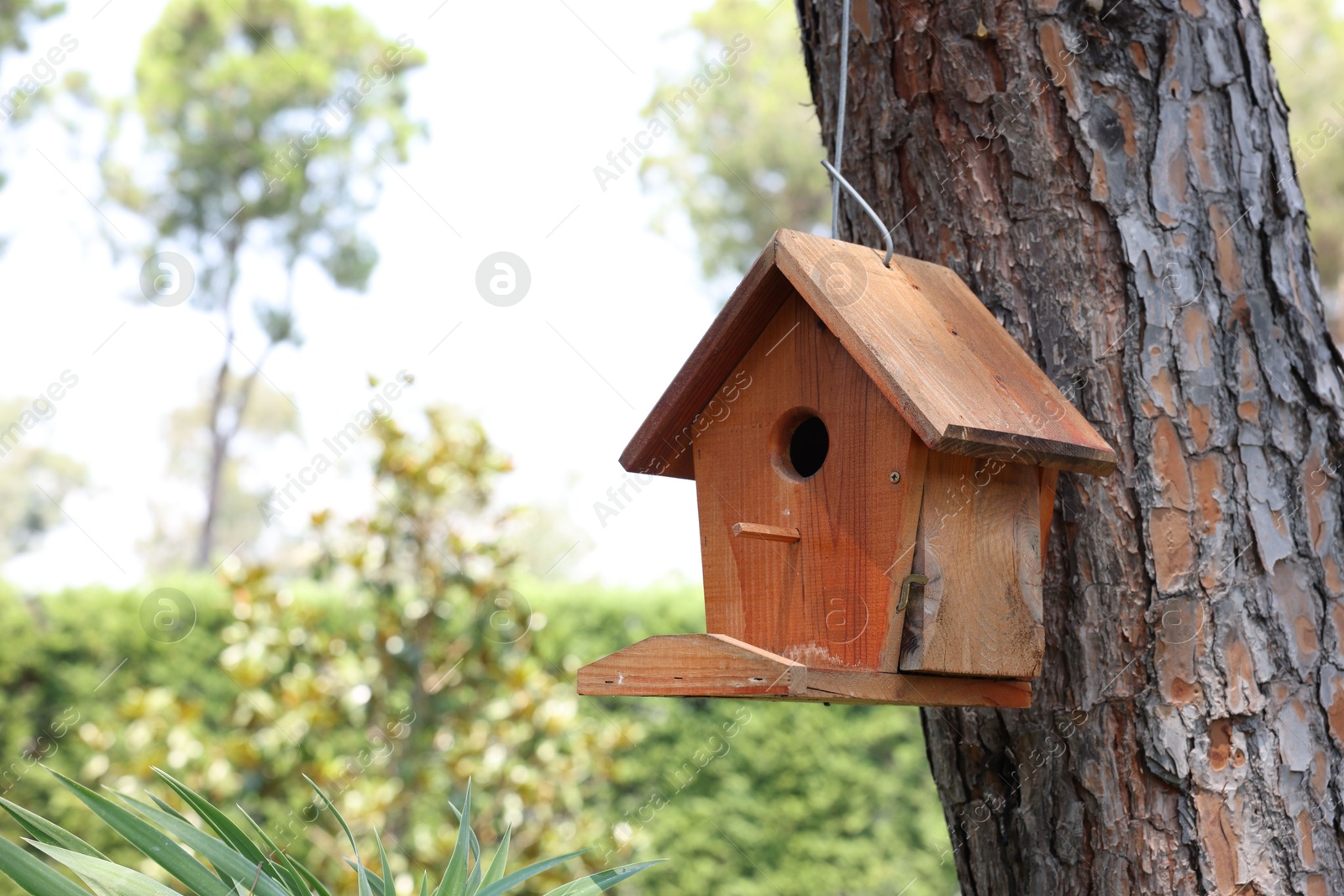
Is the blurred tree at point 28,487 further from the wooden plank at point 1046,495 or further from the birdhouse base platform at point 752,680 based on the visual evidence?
the wooden plank at point 1046,495

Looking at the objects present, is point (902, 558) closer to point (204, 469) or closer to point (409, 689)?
point (409, 689)

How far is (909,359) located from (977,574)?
0.30 m

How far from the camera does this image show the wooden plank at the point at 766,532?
4.51 ft

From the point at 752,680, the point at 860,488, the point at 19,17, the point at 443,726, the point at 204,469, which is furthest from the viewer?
the point at 204,469

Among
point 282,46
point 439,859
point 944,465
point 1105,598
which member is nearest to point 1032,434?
point 944,465

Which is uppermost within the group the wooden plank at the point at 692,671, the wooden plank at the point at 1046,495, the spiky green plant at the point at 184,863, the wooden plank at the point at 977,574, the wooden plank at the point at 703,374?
the wooden plank at the point at 703,374

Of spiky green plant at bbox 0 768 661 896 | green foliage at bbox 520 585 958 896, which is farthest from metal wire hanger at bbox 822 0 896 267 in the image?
green foliage at bbox 520 585 958 896

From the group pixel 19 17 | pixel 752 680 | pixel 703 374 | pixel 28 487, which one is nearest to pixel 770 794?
pixel 703 374

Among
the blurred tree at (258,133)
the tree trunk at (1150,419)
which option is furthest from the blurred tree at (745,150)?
the tree trunk at (1150,419)

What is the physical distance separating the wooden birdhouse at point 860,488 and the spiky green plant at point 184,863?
282 millimetres

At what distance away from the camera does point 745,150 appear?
425 inches

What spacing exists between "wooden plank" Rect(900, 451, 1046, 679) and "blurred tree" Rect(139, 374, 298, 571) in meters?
29.6

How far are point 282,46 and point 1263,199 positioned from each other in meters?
12.7

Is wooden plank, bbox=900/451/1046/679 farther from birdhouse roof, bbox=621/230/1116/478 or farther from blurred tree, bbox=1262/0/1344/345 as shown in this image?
blurred tree, bbox=1262/0/1344/345
